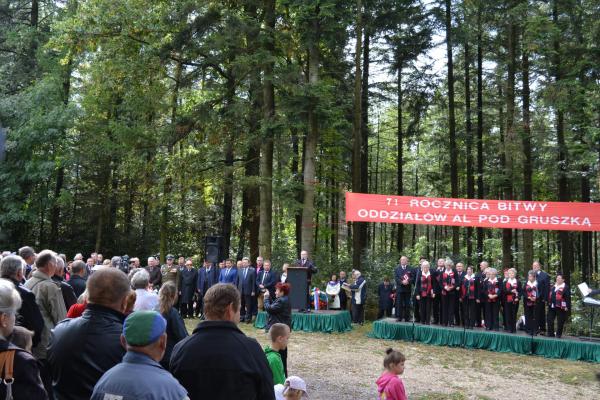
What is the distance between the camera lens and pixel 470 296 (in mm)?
13055

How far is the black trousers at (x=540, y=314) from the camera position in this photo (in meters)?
12.3

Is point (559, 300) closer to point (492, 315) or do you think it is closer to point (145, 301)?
point (492, 315)

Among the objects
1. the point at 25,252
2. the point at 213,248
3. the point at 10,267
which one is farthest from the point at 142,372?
the point at 213,248

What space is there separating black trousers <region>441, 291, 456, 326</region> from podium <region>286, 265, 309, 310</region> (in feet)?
11.8

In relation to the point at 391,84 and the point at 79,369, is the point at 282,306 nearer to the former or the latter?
the point at 79,369

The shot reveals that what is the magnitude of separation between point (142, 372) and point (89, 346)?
0.91 m

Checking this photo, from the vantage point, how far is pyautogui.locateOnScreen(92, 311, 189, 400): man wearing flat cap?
214cm

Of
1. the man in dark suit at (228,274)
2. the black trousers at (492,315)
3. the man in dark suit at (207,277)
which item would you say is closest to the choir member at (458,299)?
the black trousers at (492,315)

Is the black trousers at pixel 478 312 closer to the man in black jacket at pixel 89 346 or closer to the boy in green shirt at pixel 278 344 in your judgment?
the boy in green shirt at pixel 278 344

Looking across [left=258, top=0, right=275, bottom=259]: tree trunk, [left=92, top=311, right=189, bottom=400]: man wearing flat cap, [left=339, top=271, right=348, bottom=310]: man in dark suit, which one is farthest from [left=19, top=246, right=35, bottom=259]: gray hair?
[left=339, top=271, right=348, bottom=310]: man in dark suit

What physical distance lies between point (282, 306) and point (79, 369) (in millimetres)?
5081

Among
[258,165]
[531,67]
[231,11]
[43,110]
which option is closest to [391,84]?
[531,67]

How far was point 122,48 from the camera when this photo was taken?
18.5 m

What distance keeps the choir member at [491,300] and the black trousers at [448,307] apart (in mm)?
829
